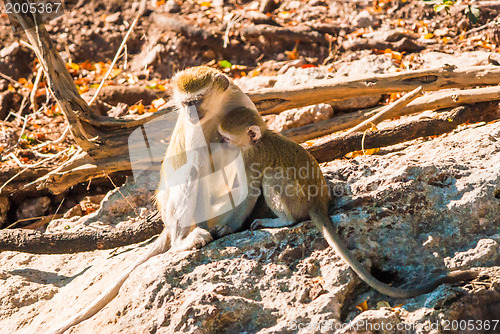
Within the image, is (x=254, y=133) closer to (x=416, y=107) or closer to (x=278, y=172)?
(x=278, y=172)

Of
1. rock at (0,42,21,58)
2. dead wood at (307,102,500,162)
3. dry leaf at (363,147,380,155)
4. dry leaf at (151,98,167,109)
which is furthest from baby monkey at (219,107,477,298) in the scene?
rock at (0,42,21,58)

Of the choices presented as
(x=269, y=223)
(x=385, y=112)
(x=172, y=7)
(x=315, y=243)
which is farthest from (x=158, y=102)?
(x=315, y=243)

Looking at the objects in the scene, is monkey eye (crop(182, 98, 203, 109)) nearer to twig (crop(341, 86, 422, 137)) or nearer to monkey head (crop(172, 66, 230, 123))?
monkey head (crop(172, 66, 230, 123))

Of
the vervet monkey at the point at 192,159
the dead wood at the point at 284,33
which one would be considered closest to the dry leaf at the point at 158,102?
the dead wood at the point at 284,33

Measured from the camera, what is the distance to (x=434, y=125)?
200 inches

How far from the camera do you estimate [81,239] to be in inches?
174

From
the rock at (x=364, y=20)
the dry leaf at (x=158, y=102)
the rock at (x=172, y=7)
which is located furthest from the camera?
the rock at (x=172, y=7)

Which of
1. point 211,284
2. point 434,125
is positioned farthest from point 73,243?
point 434,125

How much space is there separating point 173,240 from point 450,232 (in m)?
1.85

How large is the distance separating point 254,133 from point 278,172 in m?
0.32

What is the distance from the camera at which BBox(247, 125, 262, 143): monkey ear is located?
12.0 feet

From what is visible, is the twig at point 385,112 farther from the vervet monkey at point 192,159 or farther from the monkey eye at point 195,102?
the monkey eye at point 195,102

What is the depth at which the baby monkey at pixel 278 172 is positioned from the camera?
11.5 feet

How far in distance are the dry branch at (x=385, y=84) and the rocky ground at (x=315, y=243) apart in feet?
1.31
